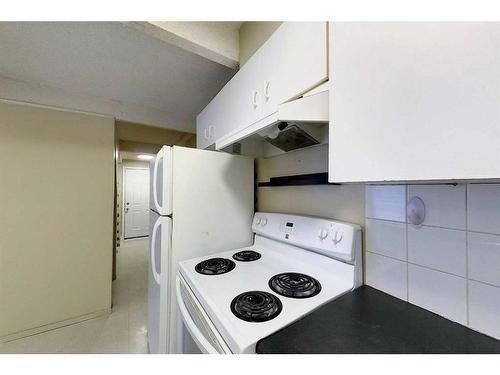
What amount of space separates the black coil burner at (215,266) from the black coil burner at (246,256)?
0.23 ft

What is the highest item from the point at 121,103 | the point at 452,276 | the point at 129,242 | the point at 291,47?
the point at 121,103

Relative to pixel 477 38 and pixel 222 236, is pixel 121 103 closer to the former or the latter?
pixel 222 236

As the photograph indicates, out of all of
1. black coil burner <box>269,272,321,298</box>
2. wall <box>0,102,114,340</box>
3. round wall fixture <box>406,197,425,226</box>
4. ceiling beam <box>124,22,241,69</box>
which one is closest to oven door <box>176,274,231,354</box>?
black coil burner <box>269,272,321,298</box>

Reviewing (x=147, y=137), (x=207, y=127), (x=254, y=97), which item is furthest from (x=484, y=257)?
(x=147, y=137)

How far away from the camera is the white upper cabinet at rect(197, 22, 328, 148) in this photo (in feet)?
2.32

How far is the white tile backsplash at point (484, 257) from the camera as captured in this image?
0.55m

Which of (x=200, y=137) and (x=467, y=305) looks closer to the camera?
(x=467, y=305)

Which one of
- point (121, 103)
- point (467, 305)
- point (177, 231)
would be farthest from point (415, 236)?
point (121, 103)

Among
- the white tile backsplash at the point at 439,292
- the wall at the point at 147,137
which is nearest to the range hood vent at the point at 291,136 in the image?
the white tile backsplash at the point at 439,292

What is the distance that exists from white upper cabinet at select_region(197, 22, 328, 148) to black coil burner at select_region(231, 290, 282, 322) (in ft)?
2.24

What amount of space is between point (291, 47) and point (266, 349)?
1034 millimetres

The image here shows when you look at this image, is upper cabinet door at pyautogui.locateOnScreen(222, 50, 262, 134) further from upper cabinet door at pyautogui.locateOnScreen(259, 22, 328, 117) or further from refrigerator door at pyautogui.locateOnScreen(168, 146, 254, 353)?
refrigerator door at pyautogui.locateOnScreen(168, 146, 254, 353)

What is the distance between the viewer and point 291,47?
0.81m

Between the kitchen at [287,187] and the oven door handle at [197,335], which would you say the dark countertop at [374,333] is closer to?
the kitchen at [287,187]
